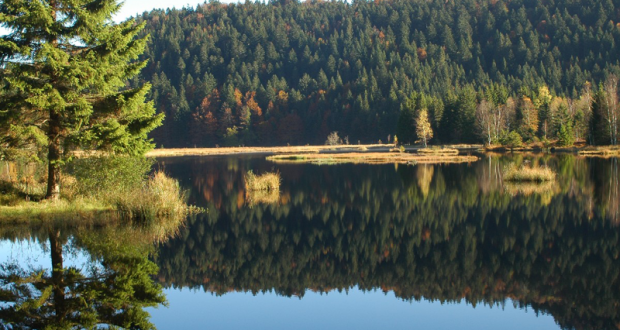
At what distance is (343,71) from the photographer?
578ft

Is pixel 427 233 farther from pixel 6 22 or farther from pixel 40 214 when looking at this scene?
pixel 6 22

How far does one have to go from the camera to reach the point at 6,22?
20.0 meters

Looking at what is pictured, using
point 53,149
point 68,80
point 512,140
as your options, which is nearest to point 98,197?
point 53,149

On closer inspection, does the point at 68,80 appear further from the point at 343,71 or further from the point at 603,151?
the point at 343,71

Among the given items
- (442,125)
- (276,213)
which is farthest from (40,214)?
(442,125)

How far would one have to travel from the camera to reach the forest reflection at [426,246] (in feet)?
44.2

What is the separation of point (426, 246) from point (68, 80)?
42.3 feet

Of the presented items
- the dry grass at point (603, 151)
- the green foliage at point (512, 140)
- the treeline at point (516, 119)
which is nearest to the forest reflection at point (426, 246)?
the dry grass at point (603, 151)

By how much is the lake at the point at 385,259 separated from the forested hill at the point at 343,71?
106 m

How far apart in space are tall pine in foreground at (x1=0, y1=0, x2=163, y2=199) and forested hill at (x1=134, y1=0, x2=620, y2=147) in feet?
363

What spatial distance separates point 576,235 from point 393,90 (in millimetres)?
121617

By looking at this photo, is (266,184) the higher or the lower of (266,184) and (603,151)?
the lower

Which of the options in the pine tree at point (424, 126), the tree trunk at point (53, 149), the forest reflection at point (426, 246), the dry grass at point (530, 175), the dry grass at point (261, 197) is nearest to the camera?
the forest reflection at point (426, 246)

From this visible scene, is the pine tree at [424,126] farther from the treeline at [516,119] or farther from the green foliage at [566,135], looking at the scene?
the green foliage at [566,135]
